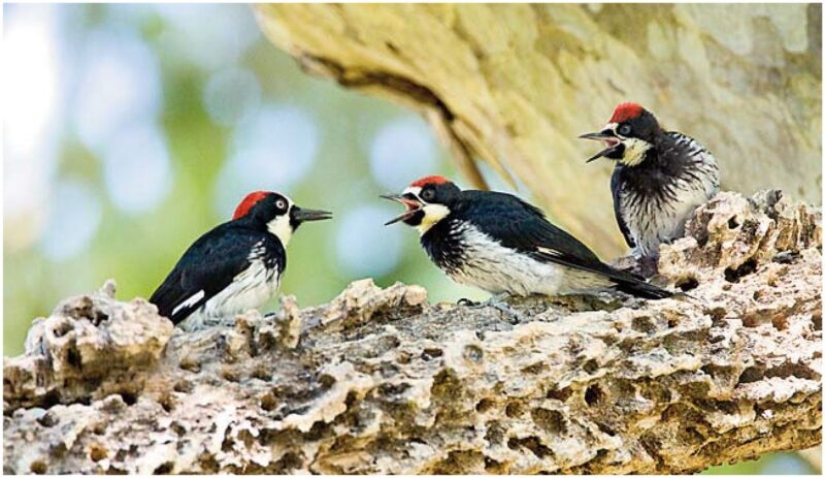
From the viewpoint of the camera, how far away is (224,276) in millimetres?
3006

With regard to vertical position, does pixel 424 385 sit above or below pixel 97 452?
below

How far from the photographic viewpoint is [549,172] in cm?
439

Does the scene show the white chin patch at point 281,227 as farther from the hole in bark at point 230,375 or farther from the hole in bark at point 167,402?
the hole in bark at point 167,402

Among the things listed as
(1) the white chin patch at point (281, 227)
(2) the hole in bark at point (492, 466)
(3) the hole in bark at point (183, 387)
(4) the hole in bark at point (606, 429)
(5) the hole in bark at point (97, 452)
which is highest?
(1) the white chin patch at point (281, 227)

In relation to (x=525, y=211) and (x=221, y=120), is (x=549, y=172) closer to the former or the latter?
(x=525, y=211)

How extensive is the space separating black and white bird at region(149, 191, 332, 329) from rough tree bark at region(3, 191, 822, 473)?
0.53 m

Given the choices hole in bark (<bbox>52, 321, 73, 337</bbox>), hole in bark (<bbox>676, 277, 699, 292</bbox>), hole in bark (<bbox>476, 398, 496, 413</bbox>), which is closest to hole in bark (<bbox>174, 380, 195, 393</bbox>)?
hole in bark (<bbox>52, 321, 73, 337</bbox>)

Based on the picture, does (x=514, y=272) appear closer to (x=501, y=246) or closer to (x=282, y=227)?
(x=501, y=246)

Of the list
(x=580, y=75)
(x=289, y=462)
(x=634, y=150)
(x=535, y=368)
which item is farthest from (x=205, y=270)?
(x=580, y=75)

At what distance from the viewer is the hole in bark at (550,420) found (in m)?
2.47

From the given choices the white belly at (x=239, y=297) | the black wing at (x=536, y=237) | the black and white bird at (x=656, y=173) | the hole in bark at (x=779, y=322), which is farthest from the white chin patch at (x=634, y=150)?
the white belly at (x=239, y=297)

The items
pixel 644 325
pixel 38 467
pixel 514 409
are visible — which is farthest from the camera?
pixel 644 325

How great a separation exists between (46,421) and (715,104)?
271 cm

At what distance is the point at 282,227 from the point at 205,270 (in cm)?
39
